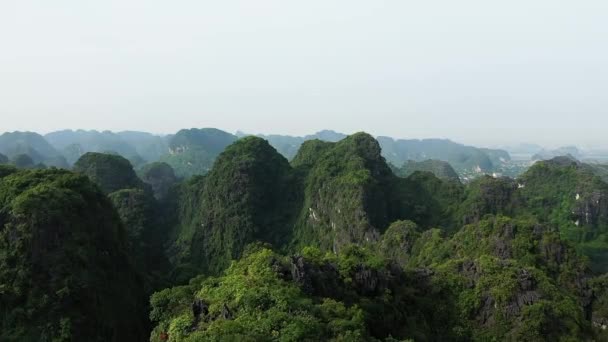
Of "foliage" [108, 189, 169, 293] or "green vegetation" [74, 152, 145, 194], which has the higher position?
"green vegetation" [74, 152, 145, 194]

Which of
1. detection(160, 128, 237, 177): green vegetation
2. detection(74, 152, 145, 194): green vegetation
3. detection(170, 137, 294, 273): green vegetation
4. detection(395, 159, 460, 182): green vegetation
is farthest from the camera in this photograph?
detection(160, 128, 237, 177): green vegetation

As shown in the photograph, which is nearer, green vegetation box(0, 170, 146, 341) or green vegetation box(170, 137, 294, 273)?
green vegetation box(0, 170, 146, 341)

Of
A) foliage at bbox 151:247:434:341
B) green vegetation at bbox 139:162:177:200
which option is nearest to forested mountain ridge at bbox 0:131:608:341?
foliage at bbox 151:247:434:341

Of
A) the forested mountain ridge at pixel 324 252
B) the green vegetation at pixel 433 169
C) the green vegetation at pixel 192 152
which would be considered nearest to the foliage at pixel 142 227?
the forested mountain ridge at pixel 324 252

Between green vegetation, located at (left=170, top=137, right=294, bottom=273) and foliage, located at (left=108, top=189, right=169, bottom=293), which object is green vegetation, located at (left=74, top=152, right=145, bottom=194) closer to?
foliage, located at (left=108, top=189, right=169, bottom=293)

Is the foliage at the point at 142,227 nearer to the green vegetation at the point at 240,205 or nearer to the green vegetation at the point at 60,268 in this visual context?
the green vegetation at the point at 240,205
